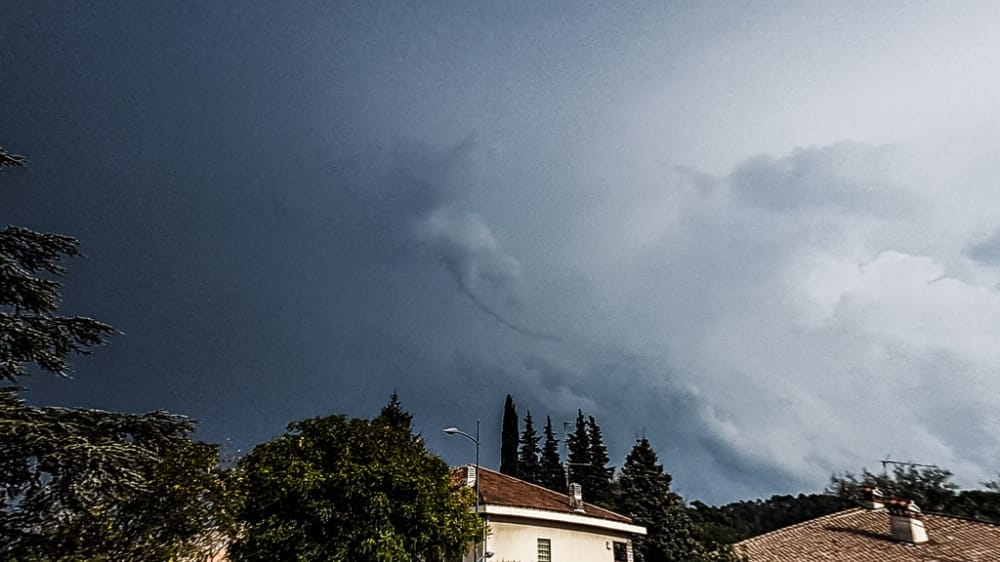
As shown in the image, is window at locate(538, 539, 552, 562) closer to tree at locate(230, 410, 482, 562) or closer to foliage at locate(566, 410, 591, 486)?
tree at locate(230, 410, 482, 562)

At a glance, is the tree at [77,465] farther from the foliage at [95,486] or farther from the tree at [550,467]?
the tree at [550,467]

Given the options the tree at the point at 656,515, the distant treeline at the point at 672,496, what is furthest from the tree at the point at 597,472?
the tree at the point at 656,515

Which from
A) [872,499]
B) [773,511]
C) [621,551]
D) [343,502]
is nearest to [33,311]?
[343,502]

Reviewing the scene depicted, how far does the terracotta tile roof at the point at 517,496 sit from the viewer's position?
85.2 feet

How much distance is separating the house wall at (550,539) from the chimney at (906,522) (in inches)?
438

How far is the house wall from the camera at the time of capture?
24656mm

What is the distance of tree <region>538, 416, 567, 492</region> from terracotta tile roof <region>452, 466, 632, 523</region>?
37.7 m

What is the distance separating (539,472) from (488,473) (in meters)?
40.8

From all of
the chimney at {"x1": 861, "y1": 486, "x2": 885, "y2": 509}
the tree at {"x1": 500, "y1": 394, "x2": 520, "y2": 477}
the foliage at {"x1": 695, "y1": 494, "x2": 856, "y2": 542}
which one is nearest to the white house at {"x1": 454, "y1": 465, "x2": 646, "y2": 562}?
the chimney at {"x1": 861, "y1": 486, "x2": 885, "y2": 509}

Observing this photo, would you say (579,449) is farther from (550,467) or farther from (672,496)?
(672,496)

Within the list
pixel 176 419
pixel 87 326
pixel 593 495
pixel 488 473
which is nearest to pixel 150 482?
pixel 176 419

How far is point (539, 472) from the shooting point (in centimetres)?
7081

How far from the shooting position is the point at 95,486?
1140 cm

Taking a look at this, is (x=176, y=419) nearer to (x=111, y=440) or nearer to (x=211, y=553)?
(x=111, y=440)
